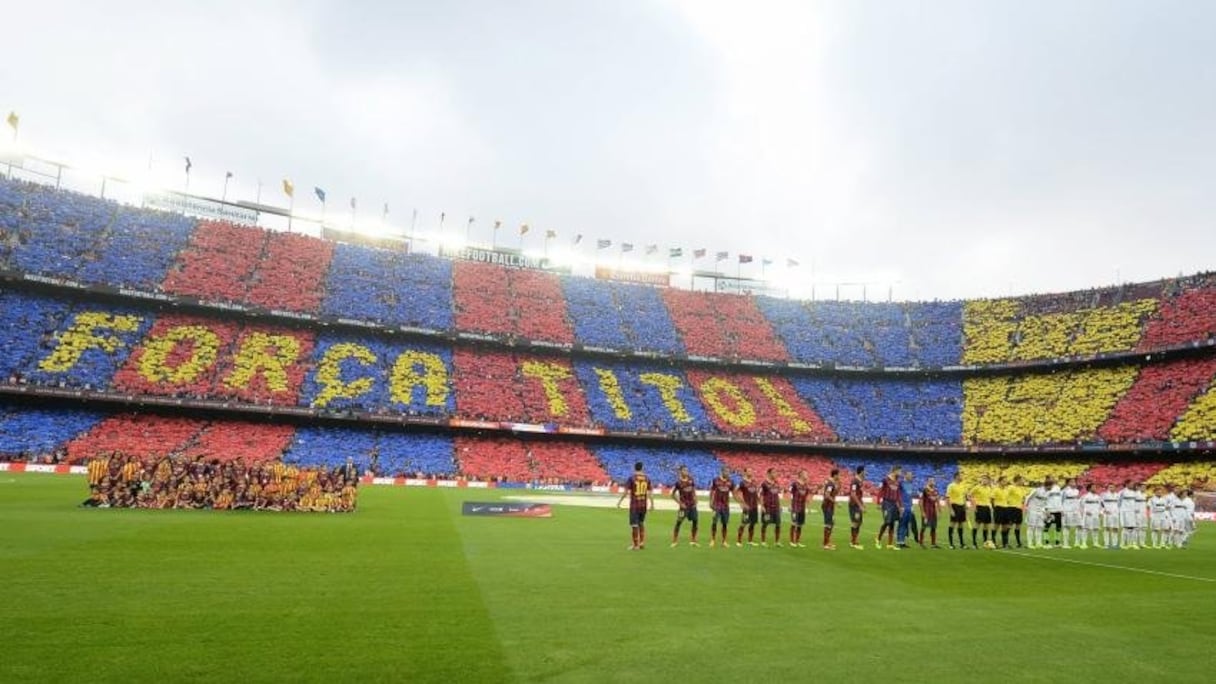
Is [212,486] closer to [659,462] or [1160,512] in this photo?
[1160,512]

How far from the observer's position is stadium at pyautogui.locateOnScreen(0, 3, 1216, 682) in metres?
9.05

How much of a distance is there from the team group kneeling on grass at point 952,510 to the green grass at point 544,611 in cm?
150

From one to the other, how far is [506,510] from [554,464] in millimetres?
25918

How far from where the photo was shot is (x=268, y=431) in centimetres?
4912

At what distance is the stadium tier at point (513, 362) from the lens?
47.5m

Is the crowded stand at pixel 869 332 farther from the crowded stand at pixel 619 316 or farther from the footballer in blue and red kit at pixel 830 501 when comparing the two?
the footballer in blue and red kit at pixel 830 501

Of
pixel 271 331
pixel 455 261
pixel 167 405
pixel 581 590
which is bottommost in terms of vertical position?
pixel 581 590

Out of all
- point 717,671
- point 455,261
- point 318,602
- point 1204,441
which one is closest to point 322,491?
point 318,602

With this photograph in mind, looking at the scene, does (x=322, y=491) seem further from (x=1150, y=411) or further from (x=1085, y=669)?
(x=1150, y=411)

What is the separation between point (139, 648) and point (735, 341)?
63.3 meters

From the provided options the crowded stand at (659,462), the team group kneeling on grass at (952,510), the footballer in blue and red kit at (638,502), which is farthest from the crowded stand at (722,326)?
the footballer in blue and red kit at (638,502)

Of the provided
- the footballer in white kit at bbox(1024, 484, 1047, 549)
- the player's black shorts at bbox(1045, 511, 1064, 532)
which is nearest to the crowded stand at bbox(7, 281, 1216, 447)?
the player's black shorts at bbox(1045, 511, 1064, 532)

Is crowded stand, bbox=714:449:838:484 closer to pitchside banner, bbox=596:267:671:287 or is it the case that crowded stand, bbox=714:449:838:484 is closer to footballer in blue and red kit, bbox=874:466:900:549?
pitchside banner, bbox=596:267:671:287

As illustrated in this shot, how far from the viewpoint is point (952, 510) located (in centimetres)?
2178
